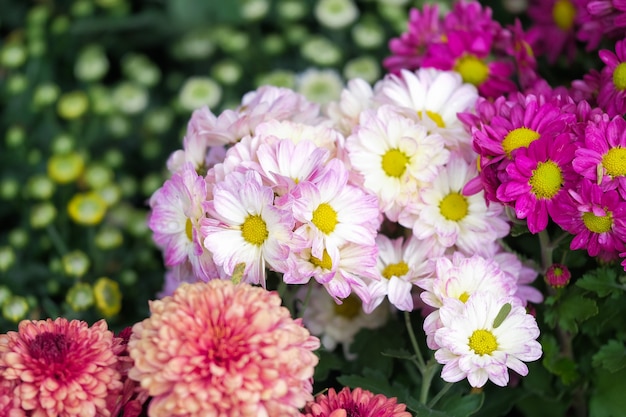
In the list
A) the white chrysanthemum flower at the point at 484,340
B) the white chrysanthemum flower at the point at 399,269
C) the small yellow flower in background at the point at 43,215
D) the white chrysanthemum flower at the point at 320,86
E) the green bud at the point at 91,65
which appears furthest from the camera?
the green bud at the point at 91,65

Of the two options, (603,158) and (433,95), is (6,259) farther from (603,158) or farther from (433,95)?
(603,158)

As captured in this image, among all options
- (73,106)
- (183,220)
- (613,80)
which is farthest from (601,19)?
(73,106)

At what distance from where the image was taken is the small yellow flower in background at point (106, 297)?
120 centimetres

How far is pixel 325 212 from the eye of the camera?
31.9 inches

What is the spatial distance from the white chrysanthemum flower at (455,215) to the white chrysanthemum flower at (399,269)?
0.02m

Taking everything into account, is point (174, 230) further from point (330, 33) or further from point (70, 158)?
point (330, 33)

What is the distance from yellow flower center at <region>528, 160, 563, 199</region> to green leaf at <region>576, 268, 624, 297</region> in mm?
130

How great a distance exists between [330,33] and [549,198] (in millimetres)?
886

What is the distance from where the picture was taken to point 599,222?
82 cm

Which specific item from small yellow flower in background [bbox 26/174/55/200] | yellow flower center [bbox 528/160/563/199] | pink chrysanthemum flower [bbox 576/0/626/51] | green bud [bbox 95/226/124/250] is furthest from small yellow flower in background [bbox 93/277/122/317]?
pink chrysanthemum flower [bbox 576/0/626/51]

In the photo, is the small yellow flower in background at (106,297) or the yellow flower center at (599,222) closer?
the yellow flower center at (599,222)

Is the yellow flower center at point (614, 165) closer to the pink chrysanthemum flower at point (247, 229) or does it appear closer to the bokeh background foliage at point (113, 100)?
the pink chrysanthemum flower at point (247, 229)

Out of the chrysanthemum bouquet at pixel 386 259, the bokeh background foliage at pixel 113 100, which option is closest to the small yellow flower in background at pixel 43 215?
the bokeh background foliage at pixel 113 100

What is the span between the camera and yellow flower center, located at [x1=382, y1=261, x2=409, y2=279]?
2.98ft
